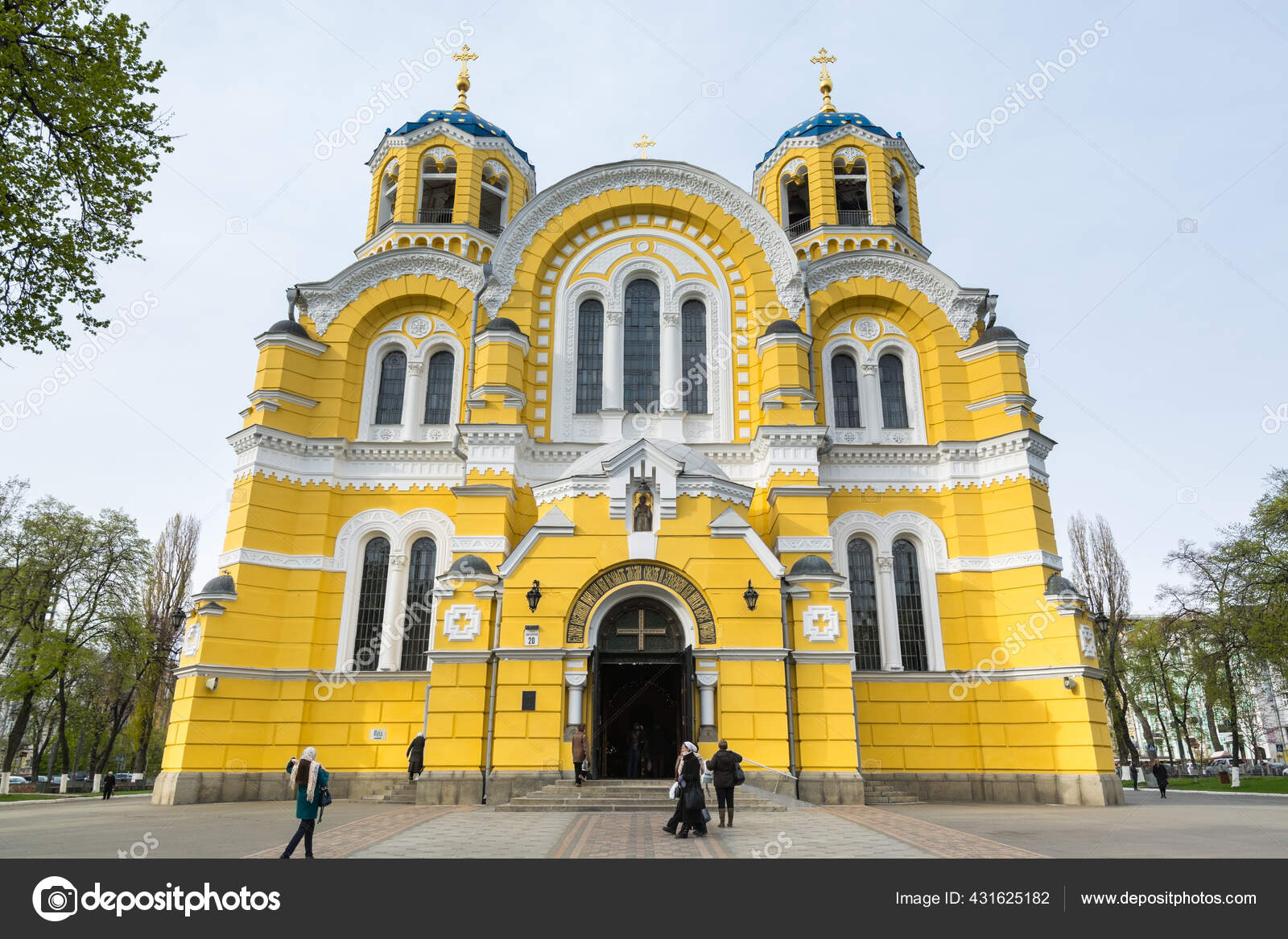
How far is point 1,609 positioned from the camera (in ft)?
108

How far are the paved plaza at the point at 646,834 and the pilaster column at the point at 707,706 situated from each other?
8.03 ft

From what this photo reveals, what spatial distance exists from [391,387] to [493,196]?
842cm

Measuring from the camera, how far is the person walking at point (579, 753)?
16781 mm

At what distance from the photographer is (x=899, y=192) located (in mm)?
29109

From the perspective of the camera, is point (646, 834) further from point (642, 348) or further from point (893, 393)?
point (893, 393)

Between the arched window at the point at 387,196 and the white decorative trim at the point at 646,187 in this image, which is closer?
the white decorative trim at the point at 646,187

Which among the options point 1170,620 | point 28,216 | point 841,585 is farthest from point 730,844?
point 1170,620

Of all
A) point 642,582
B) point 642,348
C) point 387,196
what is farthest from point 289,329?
point 642,582

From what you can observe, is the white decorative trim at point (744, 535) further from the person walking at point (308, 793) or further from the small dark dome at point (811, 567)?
the person walking at point (308, 793)

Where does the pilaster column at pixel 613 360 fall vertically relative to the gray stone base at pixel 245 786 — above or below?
above

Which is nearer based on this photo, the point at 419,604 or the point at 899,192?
the point at 419,604

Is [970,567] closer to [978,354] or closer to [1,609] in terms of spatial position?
[978,354]

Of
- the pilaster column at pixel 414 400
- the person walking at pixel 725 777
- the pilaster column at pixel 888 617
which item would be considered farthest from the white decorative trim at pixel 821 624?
the pilaster column at pixel 414 400
